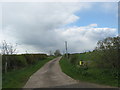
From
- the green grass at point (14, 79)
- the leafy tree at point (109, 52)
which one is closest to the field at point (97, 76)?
the leafy tree at point (109, 52)

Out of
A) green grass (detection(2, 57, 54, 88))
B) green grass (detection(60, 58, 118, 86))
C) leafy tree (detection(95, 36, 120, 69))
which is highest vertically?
leafy tree (detection(95, 36, 120, 69))

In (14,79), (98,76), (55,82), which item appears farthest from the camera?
(14,79)

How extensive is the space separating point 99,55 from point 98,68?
2690mm

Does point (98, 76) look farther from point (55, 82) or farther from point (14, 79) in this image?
point (14, 79)

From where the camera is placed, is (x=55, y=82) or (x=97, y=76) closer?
(x=55, y=82)

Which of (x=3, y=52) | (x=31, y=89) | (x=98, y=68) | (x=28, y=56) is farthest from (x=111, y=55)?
(x=28, y=56)

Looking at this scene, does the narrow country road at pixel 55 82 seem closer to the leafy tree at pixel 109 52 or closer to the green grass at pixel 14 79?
the green grass at pixel 14 79

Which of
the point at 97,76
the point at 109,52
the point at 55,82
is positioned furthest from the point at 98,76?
the point at 55,82

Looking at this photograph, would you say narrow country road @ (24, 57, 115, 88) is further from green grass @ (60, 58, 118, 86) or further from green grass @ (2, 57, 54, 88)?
green grass @ (60, 58, 118, 86)

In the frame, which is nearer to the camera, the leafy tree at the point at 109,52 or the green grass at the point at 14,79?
the green grass at the point at 14,79

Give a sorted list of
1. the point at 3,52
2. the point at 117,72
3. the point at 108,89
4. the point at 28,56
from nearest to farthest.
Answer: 1. the point at 108,89
2. the point at 117,72
3. the point at 3,52
4. the point at 28,56

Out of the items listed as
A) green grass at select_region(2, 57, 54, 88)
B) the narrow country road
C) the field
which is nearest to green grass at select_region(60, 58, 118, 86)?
the field

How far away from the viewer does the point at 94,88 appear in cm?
962

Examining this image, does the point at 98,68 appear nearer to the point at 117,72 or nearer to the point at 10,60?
the point at 117,72
